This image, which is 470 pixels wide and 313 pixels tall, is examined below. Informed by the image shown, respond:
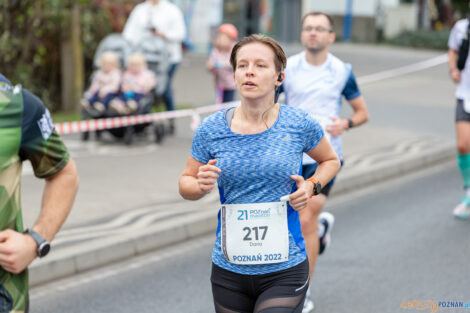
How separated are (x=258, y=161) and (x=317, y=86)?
204cm

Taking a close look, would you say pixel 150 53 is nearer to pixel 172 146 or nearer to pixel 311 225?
pixel 172 146

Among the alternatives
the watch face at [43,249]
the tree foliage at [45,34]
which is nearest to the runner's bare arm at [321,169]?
the watch face at [43,249]

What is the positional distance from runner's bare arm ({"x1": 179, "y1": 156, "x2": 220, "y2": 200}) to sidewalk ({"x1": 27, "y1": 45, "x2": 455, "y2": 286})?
115 inches

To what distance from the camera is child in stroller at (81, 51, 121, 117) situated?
11.3m

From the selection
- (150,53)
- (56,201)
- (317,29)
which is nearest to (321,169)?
(56,201)

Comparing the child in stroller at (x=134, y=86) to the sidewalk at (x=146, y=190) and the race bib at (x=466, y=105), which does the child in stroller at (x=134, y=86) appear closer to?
the sidewalk at (x=146, y=190)

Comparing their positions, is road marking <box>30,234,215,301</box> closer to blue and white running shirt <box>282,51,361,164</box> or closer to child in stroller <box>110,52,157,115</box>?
blue and white running shirt <box>282,51,361,164</box>

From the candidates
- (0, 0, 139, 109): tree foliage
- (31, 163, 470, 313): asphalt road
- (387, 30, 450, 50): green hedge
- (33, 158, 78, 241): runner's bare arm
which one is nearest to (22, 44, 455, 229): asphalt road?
(31, 163, 470, 313): asphalt road

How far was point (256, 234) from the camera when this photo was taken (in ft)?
11.9

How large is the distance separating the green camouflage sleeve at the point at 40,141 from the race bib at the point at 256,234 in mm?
859

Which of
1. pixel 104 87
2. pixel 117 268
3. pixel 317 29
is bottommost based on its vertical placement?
pixel 117 268

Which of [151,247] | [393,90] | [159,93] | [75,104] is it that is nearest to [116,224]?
[151,247]

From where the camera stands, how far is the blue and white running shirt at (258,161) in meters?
3.53

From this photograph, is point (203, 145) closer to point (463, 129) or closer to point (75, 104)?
point (463, 129)
